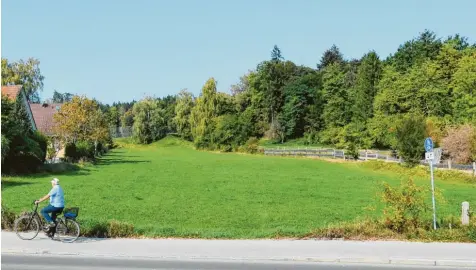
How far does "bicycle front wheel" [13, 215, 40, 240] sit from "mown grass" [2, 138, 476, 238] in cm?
125

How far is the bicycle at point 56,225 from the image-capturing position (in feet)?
41.7

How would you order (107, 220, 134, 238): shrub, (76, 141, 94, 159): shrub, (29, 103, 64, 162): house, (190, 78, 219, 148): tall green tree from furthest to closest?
1. (190, 78, 219, 148): tall green tree
2. (29, 103, 64, 162): house
3. (76, 141, 94, 159): shrub
4. (107, 220, 134, 238): shrub

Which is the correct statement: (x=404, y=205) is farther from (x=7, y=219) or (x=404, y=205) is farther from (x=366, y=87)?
(x=366, y=87)

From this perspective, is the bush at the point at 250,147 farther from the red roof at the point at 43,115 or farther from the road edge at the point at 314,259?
the road edge at the point at 314,259

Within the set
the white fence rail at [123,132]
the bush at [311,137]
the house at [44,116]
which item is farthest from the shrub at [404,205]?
the white fence rail at [123,132]

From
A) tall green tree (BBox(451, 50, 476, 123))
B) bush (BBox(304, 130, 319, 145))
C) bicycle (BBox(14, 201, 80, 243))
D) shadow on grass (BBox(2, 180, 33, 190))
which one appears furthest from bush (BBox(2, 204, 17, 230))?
bush (BBox(304, 130, 319, 145))

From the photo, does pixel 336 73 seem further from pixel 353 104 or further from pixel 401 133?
pixel 401 133

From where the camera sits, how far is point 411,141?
43281 mm

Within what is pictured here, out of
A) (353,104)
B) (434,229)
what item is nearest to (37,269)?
(434,229)

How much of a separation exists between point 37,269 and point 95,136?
42.4 meters

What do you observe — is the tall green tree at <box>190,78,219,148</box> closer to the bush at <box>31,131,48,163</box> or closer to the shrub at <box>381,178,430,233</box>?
the bush at <box>31,131,48,163</box>

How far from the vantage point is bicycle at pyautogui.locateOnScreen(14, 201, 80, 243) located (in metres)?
12.7

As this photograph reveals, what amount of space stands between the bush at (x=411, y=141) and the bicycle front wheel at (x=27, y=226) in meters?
36.6

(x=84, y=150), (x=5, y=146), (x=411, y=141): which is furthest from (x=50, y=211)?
(x=411, y=141)
